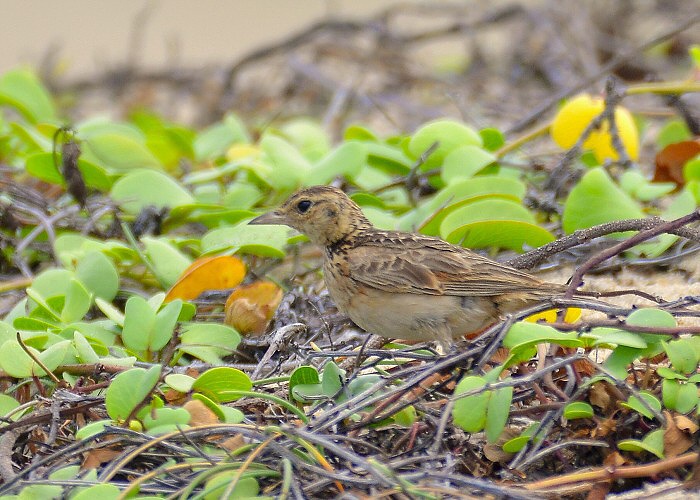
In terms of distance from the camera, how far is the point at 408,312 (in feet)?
12.5

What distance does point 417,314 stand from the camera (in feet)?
12.4

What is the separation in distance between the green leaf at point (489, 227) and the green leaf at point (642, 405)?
138cm

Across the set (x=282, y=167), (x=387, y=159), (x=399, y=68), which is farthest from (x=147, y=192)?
(x=399, y=68)

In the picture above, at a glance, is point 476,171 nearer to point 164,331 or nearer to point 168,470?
point 164,331

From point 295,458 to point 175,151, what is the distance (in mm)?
3932

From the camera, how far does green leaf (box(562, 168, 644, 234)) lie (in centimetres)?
435

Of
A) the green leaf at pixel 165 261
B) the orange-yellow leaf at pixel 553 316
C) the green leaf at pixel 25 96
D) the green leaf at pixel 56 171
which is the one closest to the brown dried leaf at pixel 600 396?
the orange-yellow leaf at pixel 553 316

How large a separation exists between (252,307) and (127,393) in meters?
1.04

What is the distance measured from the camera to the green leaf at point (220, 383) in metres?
3.23

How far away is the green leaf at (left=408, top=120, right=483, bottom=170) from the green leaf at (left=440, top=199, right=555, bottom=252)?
0.82 m

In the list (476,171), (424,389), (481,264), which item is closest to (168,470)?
(424,389)

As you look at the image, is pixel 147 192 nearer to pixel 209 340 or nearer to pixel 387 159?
pixel 387 159

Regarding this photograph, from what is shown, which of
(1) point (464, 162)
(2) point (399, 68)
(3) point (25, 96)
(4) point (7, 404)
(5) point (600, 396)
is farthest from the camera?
(2) point (399, 68)

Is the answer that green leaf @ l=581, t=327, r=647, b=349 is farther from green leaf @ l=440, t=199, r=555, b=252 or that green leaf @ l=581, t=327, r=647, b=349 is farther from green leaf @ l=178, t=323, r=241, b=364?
green leaf @ l=178, t=323, r=241, b=364
